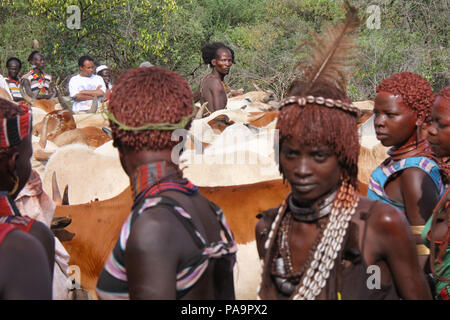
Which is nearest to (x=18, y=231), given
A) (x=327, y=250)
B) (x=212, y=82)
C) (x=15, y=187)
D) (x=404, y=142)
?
(x=15, y=187)

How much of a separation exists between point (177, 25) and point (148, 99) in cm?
1761

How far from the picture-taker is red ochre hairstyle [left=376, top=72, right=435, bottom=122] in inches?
111

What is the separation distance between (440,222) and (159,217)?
57.2 inches

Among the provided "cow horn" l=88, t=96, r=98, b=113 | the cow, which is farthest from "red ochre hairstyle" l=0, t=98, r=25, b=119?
"cow horn" l=88, t=96, r=98, b=113

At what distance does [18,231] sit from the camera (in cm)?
163

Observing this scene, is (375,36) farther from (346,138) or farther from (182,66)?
(346,138)

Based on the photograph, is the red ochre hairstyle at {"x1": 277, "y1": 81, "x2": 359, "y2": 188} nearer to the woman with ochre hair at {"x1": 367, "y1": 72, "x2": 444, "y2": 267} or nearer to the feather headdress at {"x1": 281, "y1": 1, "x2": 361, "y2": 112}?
the feather headdress at {"x1": 281, "y1": 1, "x2": 361, "y2": 112}

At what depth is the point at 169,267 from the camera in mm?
1601

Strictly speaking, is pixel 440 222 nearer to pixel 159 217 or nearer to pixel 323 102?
pixel 323 102

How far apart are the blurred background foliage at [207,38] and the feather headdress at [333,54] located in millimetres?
9686

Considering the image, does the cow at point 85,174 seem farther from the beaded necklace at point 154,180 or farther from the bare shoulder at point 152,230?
the bare shoulder at point 152,230

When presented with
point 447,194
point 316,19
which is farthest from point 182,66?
point 447,194

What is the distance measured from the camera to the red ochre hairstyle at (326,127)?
75.7 inches
